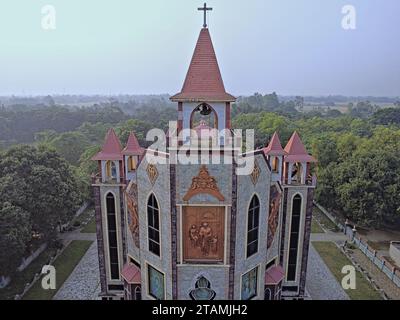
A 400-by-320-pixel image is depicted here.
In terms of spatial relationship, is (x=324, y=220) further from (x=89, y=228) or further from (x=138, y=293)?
(x=89, y=228)

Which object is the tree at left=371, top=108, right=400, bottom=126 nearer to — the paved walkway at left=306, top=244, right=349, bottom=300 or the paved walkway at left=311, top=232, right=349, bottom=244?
the paved walkway at left=311, top=232, right=349, bottom=244

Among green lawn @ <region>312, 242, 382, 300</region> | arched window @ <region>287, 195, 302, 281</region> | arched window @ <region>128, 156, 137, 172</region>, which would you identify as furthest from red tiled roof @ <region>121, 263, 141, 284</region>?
green lawn @ <region>312, 242, 382, 300</region>

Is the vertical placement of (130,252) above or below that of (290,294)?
above

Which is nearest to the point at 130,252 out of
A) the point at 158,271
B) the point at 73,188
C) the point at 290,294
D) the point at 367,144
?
the point at 158,271

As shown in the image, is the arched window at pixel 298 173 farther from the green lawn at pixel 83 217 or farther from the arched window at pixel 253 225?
the green lawn at pixel 83 217
